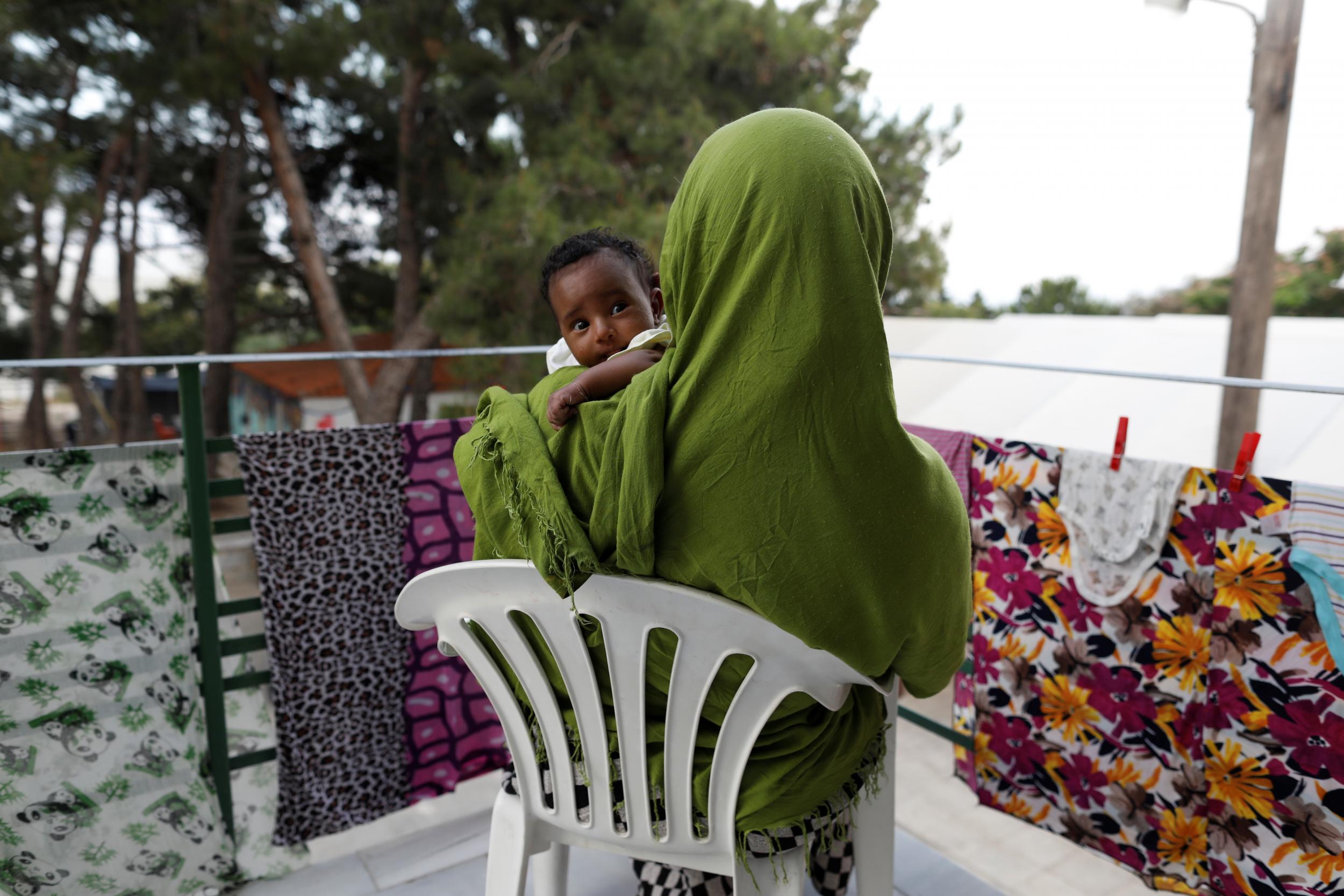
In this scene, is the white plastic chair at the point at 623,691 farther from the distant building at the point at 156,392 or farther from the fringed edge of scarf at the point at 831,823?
the distant building at the point at 156,392

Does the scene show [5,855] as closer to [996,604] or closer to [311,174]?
[996,604]

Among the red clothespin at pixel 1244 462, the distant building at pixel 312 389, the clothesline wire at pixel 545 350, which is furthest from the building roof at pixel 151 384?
the red clothespin at pixel 1244 462

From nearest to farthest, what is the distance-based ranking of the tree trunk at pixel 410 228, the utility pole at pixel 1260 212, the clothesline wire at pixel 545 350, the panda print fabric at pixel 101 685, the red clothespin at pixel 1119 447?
the clothesline wire at pixel 545 350 < the panda print fabric at pixel 101 685 < the red clothespin at pixel 1119 447 < the utility pole at pixel 1260 212 < the tree trunk at pixel 410 228

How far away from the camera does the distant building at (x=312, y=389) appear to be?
958 cm

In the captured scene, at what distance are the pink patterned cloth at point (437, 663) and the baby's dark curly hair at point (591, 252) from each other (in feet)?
2.40

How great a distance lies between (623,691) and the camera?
891 millimetres

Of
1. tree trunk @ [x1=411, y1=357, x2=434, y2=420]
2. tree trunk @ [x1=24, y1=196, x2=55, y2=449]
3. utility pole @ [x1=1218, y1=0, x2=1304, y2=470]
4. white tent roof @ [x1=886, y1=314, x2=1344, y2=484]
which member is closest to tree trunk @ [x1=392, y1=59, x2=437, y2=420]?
tree trunk @ [x1=411, y1=357, x2=434, y2=420]

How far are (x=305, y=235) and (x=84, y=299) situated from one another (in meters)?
3.04

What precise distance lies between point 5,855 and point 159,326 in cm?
1011

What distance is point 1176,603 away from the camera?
1.45 metres

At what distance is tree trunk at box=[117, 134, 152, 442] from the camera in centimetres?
819

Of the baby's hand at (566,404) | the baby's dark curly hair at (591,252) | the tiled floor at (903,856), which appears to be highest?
the baby's dark curly hair at (591,252)

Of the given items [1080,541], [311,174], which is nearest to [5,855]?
[1080,541]

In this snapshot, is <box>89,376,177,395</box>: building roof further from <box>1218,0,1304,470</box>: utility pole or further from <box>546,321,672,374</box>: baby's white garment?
<box>546,321,672,374</box>: baby's white garment
